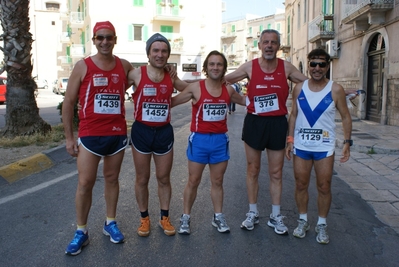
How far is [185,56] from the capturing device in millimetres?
41375

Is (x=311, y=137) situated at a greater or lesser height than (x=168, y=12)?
lesser

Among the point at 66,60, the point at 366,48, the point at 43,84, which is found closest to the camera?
the point at 366,48

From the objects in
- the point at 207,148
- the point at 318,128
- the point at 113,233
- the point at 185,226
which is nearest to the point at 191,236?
the point at 185,226

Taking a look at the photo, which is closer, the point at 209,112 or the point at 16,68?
the point at 209,112

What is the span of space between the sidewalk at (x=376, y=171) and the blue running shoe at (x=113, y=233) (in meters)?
2.80

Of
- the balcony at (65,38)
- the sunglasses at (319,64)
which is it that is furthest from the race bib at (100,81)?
the balcony at (65,38)

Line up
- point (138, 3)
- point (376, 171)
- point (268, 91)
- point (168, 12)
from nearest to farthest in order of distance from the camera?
point (268, 91) < point (376, 171) < point (138, 3) < point (168, 12)

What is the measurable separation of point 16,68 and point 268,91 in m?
6.50

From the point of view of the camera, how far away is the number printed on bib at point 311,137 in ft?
12.4

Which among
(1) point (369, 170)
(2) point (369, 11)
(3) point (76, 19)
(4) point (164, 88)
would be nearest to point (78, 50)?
(3) point (76, 19)

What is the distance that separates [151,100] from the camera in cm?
375

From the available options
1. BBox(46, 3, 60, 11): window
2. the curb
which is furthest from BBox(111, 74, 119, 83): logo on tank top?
BBox(46, 3, 60, 11): window

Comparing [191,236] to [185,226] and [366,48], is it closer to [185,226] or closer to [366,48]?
[185,226]

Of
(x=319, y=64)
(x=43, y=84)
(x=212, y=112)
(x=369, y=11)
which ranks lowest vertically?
(x=212, y=112)
